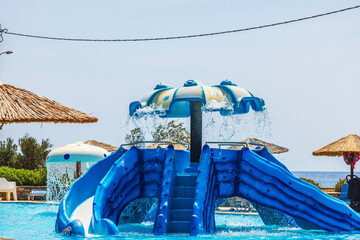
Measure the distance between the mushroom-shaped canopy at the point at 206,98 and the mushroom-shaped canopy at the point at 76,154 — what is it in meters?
5.38

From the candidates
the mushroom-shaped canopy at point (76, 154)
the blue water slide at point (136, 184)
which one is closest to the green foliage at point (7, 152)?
the mushroom-shaped canopy at point (76, 154)

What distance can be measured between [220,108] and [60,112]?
394cm

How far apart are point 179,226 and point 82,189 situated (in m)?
2.60

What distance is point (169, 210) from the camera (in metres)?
13.0

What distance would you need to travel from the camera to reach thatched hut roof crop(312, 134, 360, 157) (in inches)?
998

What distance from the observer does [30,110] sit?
36.8ft

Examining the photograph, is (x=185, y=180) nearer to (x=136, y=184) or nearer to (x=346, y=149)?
(x=136, y=184)

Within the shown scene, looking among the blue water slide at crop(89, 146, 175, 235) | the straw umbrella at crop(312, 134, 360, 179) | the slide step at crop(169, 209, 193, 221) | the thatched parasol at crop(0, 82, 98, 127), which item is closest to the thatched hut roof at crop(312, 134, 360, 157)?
the straw umbrella at crop(312, 134, 360, 179)

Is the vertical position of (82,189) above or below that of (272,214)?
above

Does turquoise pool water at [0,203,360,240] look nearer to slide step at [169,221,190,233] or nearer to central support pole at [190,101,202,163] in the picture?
slide step at [169,221,190,233]

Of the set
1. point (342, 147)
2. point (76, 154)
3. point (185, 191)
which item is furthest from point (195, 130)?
point (342, 147)

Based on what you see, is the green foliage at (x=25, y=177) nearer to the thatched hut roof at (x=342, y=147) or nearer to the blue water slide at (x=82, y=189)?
the thatched hut roof at (x=342, y=147)

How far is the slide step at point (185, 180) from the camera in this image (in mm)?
13797

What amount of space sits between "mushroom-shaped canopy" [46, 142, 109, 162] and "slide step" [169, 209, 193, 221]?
24.2ft
